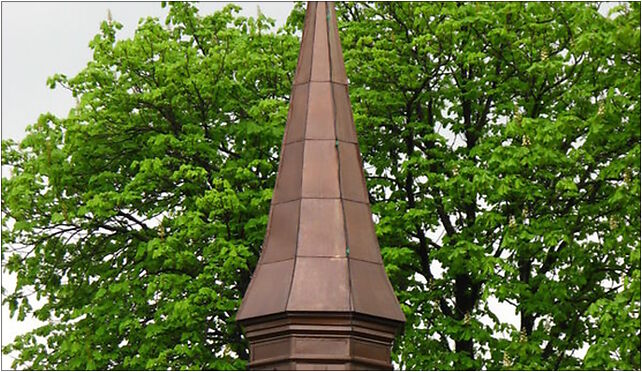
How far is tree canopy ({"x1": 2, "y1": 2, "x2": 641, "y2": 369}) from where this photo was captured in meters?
21.8

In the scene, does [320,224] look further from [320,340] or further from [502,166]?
[502,166]

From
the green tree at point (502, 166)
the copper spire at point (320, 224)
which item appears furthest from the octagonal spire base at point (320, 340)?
the green tree at point (502, 166)

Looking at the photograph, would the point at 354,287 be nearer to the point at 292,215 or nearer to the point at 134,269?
the point at 292,215

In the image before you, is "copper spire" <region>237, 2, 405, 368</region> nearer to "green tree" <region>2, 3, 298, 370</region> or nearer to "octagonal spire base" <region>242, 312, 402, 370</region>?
"octagonal spire base" <region>242, 312, 402, 370</region>

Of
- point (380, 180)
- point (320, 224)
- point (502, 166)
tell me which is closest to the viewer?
point (320, 224)

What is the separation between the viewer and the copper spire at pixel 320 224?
1048 centimetres

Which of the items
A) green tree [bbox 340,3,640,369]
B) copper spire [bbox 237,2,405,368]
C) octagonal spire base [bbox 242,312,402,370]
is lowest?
octagonal spire base [bbox 242,312,402,370]

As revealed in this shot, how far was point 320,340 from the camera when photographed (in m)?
10.4

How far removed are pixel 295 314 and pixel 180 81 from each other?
44.5ft

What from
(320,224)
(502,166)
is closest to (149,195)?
(502,166)

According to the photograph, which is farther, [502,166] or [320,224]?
[502,166]

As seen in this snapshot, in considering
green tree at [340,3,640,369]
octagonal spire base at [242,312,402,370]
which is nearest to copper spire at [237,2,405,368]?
octagonal spire base at [242,312,402,370]

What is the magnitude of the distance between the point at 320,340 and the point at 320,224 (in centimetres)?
91

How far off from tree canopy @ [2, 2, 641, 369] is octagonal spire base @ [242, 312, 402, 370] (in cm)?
1039
